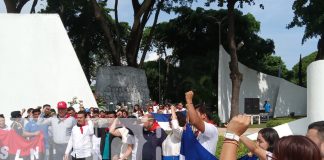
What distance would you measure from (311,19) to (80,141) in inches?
867

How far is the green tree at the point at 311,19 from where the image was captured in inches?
1094

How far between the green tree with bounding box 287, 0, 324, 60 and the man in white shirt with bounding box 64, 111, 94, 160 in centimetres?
2078

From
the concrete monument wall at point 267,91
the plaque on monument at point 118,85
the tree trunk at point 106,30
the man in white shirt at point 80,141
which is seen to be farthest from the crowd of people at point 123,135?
the concrete monument wall at point 267,91

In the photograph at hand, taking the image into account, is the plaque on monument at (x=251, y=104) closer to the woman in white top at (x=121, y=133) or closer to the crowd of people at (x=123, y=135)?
the crowd of people at (x=123, y=135)

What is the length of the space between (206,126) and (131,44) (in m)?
23.3

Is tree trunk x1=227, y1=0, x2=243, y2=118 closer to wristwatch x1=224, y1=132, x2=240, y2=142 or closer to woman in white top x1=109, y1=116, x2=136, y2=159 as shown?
woman in white top x1=109, y1=116, x2=136, y2=159

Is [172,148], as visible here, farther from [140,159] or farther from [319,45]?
[319,45]

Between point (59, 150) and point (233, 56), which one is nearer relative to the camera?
point (59, 150)

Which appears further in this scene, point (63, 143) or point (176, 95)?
point (176, 95)

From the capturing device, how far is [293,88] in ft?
117

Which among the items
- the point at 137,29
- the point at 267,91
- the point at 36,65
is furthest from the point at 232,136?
the point at 267,91

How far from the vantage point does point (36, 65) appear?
15.4 m

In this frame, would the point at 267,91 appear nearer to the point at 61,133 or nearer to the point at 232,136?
the point at 61,133

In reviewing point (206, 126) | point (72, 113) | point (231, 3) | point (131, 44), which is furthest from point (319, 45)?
point (206, 126)
